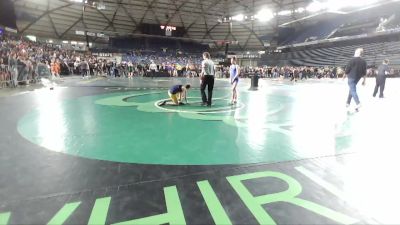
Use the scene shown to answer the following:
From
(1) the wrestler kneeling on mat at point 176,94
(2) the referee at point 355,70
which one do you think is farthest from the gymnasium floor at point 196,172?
(1) the wrestler kneeling on mat at point 176,94

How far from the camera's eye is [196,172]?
314cm

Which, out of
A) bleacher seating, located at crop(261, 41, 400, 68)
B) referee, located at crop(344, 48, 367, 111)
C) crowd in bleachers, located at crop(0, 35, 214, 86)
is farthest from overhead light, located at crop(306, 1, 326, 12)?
referee, located at crop(344, 48, 367, 111)

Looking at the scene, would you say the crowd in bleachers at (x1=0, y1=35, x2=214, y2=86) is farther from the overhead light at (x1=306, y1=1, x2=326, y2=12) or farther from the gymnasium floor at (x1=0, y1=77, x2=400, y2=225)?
the overhead light at (x1=306, y1=1, x2=326, y2=12)

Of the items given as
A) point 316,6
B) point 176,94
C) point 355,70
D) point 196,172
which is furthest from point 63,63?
point 316,6

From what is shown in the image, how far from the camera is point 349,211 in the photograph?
2.31 metres

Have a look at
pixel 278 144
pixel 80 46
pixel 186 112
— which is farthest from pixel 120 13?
pixel 278 144

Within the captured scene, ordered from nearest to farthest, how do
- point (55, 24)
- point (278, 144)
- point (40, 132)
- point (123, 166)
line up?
point (123, 166) → point (278, 144) → point (40, 132) → point (55, 24)

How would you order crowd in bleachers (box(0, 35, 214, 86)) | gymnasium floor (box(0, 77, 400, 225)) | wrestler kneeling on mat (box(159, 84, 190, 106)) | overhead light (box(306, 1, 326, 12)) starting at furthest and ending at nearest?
overhead light (box(306, 1, 326, 12)) < crowd in bleachers (box(0, 35, 214, 86)) < wrestler kneeling on mat (box(159, 84, 190, 106)) < gymnasium floor (box(0, 77, 400, 225))

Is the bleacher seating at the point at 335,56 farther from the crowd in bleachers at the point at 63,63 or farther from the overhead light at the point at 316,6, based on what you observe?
the crowd in bleachers at the point at 63,63

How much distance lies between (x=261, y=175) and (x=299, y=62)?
Answer: 1708 inches

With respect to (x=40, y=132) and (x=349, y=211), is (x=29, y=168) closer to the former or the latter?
(x=40, y=132)

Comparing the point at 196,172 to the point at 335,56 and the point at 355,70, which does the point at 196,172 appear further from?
the point at 335,56

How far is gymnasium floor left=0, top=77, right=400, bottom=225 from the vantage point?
89.7 inches

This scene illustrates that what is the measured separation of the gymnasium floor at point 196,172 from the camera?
2277 mm
